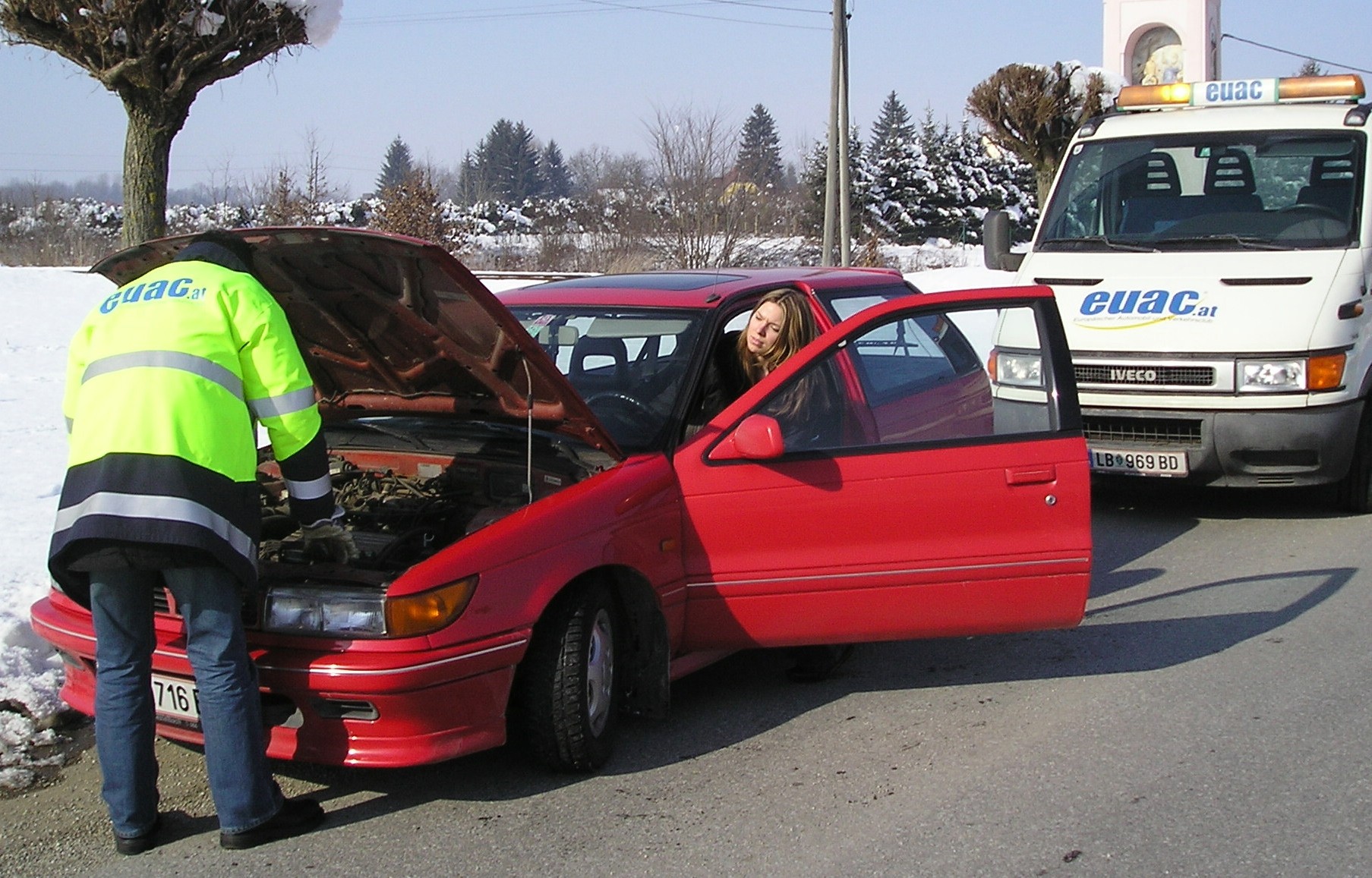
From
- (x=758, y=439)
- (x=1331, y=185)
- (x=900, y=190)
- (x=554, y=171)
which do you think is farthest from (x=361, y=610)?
(x=554, y=171)

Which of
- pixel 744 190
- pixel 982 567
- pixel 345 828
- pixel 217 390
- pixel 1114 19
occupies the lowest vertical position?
pixel 345 828

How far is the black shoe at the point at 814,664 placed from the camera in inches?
203

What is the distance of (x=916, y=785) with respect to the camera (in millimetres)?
4129

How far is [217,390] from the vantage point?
11.5ft

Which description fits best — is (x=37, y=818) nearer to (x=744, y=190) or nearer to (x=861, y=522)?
(x=861, y=522)

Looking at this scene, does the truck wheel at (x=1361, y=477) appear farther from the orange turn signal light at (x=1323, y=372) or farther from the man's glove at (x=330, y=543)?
the man's glove at (x=330, y=543)

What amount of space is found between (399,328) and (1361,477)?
19.7 ft

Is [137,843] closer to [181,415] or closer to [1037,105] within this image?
[181,415]

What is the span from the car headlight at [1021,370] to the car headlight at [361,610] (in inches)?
90.4

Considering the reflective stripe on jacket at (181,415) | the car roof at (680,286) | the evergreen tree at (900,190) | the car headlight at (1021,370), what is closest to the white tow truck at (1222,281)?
the car headlight at (1021,370)

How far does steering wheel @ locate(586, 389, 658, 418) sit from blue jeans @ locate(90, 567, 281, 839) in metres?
1.76

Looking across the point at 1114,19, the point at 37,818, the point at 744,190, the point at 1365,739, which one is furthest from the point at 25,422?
the point at 1114,19

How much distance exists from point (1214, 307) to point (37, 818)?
6.24 metres

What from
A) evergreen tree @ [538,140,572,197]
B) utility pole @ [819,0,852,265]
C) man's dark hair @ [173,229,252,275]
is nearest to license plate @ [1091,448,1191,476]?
man's dark hair @ [173,229,252,275]
